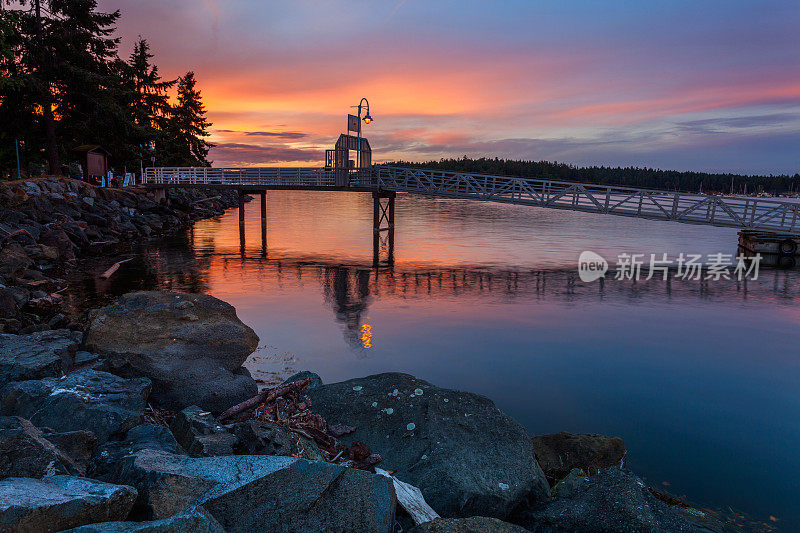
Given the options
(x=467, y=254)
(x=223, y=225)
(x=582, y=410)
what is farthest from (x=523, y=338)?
(x=223, y=225)

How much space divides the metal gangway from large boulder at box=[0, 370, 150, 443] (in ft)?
75.6

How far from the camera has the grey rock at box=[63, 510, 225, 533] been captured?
2750mm

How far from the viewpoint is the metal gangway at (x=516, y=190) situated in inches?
1027

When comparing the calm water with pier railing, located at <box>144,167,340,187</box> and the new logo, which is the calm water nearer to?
the new logo

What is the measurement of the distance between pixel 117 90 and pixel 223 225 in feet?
40.4

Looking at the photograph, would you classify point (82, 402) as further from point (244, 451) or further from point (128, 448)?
point (244, 451)

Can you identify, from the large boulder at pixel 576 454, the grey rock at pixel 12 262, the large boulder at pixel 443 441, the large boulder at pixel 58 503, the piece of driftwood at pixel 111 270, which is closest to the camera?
the large boulder at pixel 58 503

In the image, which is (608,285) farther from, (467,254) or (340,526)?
(340,526)

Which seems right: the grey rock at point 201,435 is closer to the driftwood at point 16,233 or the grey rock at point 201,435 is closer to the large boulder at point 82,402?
the large boulder at point 82,402

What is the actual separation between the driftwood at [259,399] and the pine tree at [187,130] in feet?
199

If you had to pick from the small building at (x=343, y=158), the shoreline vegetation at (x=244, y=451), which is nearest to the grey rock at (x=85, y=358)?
the shoreline vegetation at (x=244, y=451)

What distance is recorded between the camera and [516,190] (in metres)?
29.4

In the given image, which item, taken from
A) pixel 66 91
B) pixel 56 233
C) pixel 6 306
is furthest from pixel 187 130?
pixel 6 306

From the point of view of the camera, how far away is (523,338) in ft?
43.9
